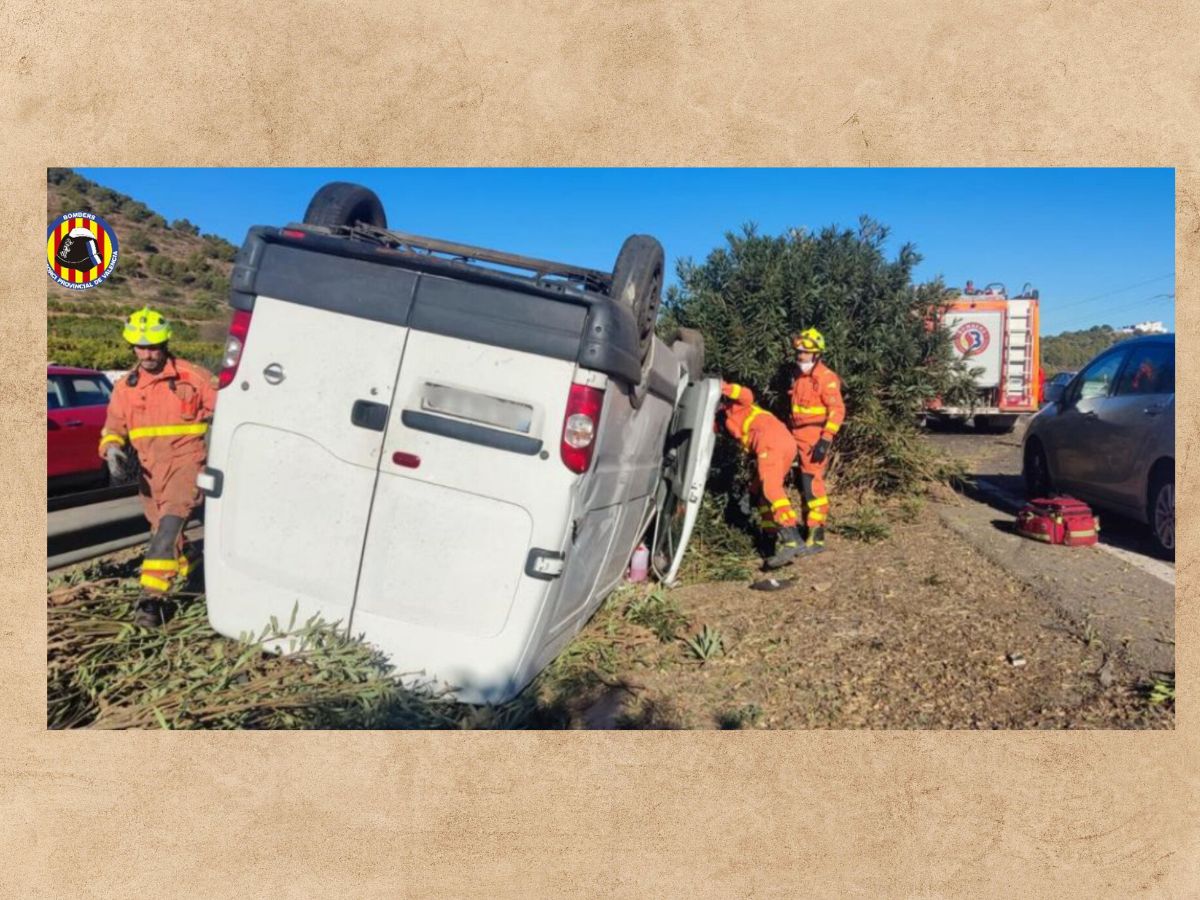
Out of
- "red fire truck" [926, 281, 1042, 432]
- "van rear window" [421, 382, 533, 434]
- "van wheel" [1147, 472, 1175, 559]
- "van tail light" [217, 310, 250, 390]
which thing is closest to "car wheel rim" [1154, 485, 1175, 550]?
"van wheel" [1147, 472, 1175, 559]

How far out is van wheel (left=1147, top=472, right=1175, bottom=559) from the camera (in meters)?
4.92

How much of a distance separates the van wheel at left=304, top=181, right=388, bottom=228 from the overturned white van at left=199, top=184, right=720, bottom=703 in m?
0.44

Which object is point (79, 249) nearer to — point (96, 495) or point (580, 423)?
point (96, 495)

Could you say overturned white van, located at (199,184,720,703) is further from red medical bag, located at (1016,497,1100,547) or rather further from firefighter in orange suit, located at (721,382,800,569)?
red medical bag, located at (1016,497,1100,547)

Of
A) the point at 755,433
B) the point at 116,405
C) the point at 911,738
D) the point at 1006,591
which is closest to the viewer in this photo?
the point at 911,738

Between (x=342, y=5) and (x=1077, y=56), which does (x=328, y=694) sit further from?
(x=1077, y=56)

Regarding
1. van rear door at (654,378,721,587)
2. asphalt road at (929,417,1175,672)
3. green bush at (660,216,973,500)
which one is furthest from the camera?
green bush at (660,216,973,500)

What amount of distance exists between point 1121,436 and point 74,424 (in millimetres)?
5864

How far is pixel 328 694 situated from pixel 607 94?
91.3 inches

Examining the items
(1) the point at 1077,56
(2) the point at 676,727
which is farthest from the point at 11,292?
(1) the point at 1077,56

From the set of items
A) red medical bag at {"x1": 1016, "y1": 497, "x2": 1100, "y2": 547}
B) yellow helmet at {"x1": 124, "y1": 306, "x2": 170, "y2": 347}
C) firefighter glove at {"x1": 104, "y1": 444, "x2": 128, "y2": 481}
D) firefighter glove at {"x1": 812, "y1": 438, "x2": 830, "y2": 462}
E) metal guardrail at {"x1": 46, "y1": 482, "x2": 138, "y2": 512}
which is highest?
firefighter glove at {"x1": 812, "y1": 438, "x2": 830, "y2": 462}

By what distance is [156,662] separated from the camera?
10.3 ft

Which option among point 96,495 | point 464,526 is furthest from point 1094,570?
point 96,495

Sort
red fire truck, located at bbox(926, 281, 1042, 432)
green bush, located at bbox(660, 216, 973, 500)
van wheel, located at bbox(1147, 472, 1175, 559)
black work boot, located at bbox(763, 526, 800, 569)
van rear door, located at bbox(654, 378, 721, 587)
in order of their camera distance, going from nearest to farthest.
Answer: van rear door, located at bbox(654, 378, 721, 587) < van wheel, located at bbox(1147, 472, 1175, 559) < black work boot, located at bbox(763, 526, 800, 569) < green bush, located at bbox(660, 216, 973, 500) < red fire truck, located at bbox(926, 281, 1042, 432)
